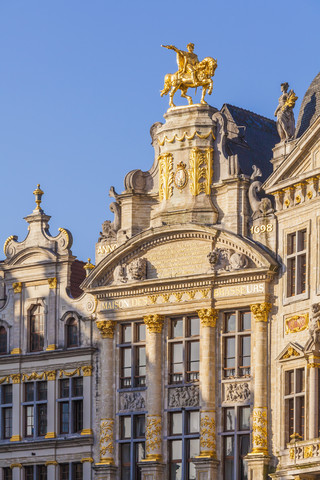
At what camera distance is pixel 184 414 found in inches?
2510

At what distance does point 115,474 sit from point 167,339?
478cm

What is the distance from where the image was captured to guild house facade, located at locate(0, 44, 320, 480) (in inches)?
2426

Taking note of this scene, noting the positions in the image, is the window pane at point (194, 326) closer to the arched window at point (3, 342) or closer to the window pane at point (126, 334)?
the window pane at point (126, 334)

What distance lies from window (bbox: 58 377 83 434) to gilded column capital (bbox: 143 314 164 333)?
12.0 ft

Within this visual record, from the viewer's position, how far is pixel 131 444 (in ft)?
213

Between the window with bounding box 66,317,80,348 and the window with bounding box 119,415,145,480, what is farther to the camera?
the window with bounding box 66,317,80,348

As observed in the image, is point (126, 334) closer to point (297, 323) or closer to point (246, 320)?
point (246, 320)

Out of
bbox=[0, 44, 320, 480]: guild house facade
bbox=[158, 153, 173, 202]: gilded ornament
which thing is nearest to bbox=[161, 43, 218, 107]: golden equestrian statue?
bbox=[0, 44, 320, 480]: guild house facade

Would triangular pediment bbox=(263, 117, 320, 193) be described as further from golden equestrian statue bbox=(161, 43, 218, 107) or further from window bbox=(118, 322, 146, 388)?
window bbox=(118, 322, 146, 388)

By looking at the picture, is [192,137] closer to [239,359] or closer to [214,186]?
[214,186]

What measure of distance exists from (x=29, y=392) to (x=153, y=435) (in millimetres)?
5984

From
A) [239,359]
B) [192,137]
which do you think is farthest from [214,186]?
[239,359]

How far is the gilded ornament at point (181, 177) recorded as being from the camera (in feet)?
213

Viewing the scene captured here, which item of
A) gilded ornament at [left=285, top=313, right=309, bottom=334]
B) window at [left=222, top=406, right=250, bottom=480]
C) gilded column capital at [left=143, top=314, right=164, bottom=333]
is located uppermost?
gilded column capital at [left=143, top=314, right=164, bottom=333]
